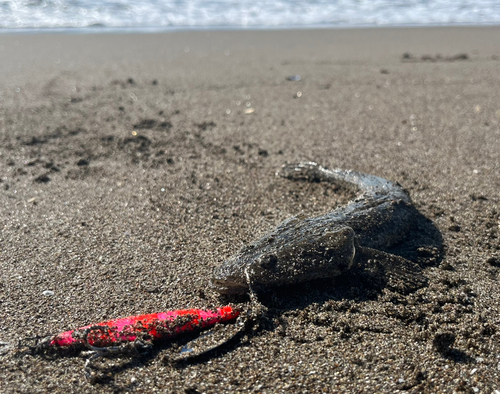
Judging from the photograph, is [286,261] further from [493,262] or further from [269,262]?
[493,262]

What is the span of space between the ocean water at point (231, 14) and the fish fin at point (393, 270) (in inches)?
389

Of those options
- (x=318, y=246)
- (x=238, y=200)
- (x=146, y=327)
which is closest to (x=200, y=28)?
(x=238, y=200)

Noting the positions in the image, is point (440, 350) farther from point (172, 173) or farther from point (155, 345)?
point (172, 173)

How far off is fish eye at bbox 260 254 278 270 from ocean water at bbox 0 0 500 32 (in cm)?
1003

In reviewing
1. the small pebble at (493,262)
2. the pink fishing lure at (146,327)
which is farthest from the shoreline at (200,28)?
the pink fishing lure at (146,327)

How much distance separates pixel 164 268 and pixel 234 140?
257cm

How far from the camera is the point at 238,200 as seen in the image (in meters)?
4.16

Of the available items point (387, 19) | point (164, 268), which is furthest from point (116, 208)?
point (387, 19)

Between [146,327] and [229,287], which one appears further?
[229,287]

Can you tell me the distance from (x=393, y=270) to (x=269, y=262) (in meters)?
0.85

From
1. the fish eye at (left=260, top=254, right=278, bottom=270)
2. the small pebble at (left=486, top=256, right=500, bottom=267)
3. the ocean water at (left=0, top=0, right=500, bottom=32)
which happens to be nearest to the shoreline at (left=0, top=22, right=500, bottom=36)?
the ocean water at (left=0, top=0, right=500, bottom=32)

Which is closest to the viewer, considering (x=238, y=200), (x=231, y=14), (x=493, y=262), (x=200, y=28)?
(x=493, y=262)

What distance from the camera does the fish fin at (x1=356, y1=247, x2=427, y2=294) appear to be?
299cm

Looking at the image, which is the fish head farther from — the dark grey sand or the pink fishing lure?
the pink fishing lure
